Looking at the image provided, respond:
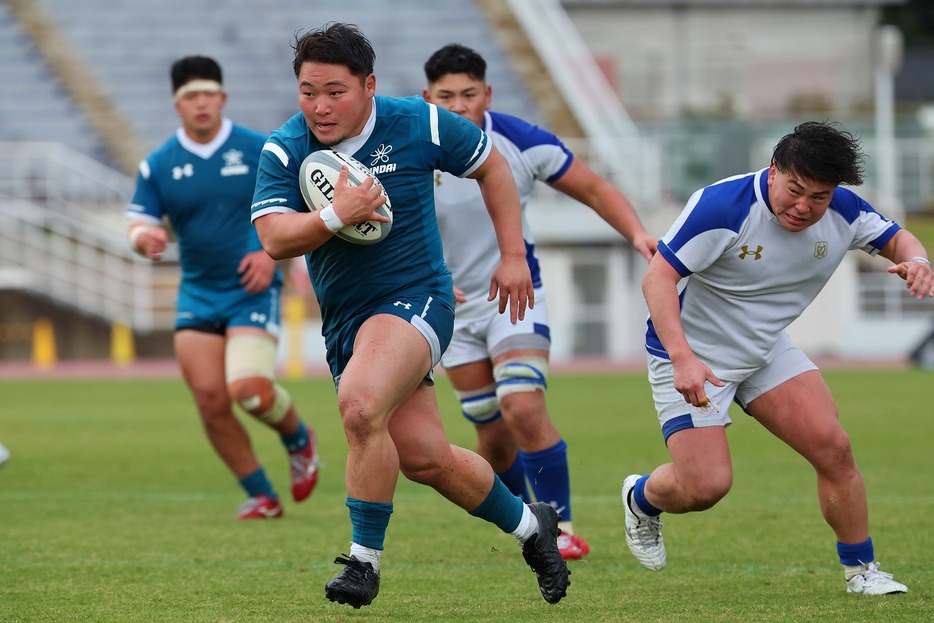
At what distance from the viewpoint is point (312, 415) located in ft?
52.5

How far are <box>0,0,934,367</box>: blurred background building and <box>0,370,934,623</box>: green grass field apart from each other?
43.0 ft

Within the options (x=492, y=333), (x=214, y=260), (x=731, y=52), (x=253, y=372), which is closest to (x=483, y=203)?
(x=492, y=333)

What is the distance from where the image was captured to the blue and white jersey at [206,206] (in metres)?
8.41

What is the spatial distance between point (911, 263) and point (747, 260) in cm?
60

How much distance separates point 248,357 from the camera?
8.22 m

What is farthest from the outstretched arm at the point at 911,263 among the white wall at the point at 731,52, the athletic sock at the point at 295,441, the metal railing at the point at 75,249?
the white wall at the point at 731,52

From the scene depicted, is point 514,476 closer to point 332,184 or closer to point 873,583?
point 873,583

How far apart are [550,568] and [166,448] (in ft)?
25.8

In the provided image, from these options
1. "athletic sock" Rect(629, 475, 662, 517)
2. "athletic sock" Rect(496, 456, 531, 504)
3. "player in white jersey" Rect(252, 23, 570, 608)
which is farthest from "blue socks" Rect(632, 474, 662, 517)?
"athletic sock" Rect(496, 456, 531, 504)

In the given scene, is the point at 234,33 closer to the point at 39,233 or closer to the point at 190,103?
the point at 39,233

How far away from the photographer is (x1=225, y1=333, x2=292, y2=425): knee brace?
8.12 meters

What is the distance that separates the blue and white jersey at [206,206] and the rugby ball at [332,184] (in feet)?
10.7

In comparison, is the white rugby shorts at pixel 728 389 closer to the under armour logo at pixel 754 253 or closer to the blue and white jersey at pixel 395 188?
the under armour logo at pixel 754 253

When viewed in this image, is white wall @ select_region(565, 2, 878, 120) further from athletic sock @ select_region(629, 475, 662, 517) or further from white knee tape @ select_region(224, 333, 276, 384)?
athletic sock @ select_region(629, 475, 662, 517)
